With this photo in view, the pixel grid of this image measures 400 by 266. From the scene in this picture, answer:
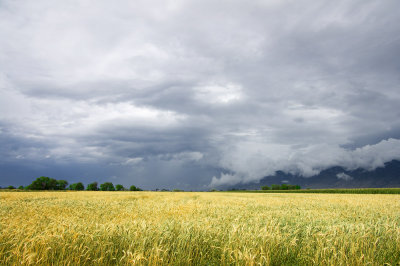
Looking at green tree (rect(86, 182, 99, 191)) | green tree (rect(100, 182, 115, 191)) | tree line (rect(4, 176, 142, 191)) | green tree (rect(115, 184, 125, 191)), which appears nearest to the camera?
tree line (rect(4, 176, 142, 191))

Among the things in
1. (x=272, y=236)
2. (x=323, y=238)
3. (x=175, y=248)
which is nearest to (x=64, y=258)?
(x=175, y=248)

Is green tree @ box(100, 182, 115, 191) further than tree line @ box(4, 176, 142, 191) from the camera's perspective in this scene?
Yes

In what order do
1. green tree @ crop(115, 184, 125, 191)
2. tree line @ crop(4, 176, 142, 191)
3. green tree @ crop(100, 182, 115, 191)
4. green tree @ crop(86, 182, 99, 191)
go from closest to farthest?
tree line @ crop(4, 176, 142, 191), green tree @ crop(86, 182, 99, 191), green tree @ crop(100, 182, 115, 191), green tree @ crop(115, 184, 125, 191)

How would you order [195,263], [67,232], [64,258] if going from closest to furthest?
[64,258] → [195,263] → [67,232]

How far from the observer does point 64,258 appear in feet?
13.0

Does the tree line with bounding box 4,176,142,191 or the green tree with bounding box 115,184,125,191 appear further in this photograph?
the green tree with bounding box 115,184,125,191

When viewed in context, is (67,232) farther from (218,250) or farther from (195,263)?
(218,250)

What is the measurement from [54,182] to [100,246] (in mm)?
135753

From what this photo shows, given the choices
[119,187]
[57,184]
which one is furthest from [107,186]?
[57,184]

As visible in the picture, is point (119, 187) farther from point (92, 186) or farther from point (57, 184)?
point (57, 184)

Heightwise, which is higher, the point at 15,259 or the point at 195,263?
the point at 15,259

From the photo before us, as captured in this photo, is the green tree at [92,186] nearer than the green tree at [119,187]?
Yes

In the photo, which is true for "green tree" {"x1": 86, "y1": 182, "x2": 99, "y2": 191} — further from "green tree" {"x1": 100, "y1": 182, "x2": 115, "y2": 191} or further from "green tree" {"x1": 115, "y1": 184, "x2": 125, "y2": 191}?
"green tree" {"x1": 115, "y1": 184, "x2": 125, "y2": 191}

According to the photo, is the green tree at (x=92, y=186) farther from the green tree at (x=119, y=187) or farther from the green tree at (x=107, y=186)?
the green tree at (x=119, y=187)
